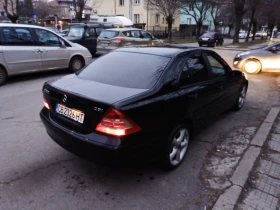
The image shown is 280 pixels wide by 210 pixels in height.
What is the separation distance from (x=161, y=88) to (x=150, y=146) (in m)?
0.68

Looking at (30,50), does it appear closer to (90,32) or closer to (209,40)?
(90,32)

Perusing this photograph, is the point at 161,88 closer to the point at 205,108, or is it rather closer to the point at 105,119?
the point at 105,119

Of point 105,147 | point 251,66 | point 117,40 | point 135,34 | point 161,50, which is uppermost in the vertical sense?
point 161,50

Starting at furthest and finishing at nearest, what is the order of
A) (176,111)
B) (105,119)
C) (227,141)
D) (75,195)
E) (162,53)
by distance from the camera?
1. (227,141)
2. (162,53)
3. (176,111)
4. (75,195)
5. (105,119)

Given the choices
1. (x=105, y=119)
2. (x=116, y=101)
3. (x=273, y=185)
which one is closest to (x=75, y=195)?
(x=105, y=119)

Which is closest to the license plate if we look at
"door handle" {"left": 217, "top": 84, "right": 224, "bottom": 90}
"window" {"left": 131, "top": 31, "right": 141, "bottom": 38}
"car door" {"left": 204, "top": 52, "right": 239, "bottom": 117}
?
"car door" {"left": 204, "top": 52, "right": 239, "bottom": 117}

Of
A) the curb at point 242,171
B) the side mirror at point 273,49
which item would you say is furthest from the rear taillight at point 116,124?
the side mirror at point 273,49

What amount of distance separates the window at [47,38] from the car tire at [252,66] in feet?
24.6

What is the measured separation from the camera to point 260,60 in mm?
10164

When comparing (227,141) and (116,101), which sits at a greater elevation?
(116,101)

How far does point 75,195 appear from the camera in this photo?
9.10ft

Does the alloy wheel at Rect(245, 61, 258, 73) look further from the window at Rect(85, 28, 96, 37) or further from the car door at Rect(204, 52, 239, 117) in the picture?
the window at Rect(85, 28, 96, 37)

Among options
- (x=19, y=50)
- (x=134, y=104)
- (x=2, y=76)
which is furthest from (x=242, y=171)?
(x=2, y=76)

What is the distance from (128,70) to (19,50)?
219 inches
